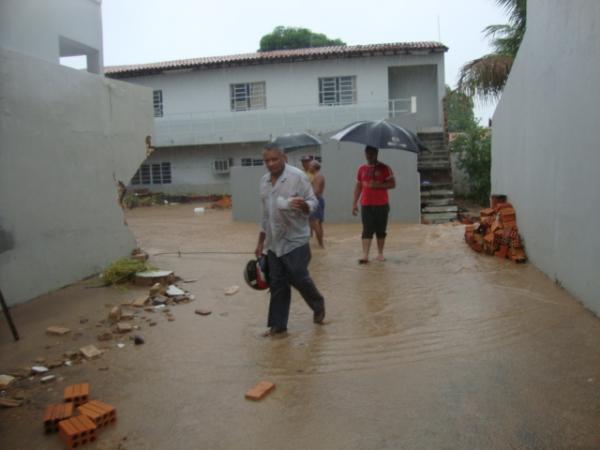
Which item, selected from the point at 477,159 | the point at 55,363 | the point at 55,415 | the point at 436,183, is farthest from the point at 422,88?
the point at 55,415

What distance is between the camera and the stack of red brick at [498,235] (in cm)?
806

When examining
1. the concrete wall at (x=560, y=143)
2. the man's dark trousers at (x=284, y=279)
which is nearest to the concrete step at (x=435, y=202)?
the concrete wall at (x=560, y=143)

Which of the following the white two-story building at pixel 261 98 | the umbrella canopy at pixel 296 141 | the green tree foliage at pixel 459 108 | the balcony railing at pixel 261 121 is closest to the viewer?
the umbrella canopy at pixel 296 141

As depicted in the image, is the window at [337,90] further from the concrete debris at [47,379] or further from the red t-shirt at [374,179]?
the concrete debris at [47,379]

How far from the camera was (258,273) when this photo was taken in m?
5.24

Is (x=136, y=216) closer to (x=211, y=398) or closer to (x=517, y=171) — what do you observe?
(x=517, y=171)

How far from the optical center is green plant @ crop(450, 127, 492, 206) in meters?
16.9

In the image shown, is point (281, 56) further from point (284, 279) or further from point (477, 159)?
point (284, 279)

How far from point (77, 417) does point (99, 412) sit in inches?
5.0

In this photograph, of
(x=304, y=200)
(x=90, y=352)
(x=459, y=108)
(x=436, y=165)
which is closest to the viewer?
(x=90, y=352)

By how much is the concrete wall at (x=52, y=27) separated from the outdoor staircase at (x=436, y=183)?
834 centimetres

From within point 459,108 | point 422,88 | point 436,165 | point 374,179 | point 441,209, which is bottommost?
point 441,209

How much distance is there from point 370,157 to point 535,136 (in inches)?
84.4

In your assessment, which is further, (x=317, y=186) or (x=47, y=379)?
(x=317, y=186)
